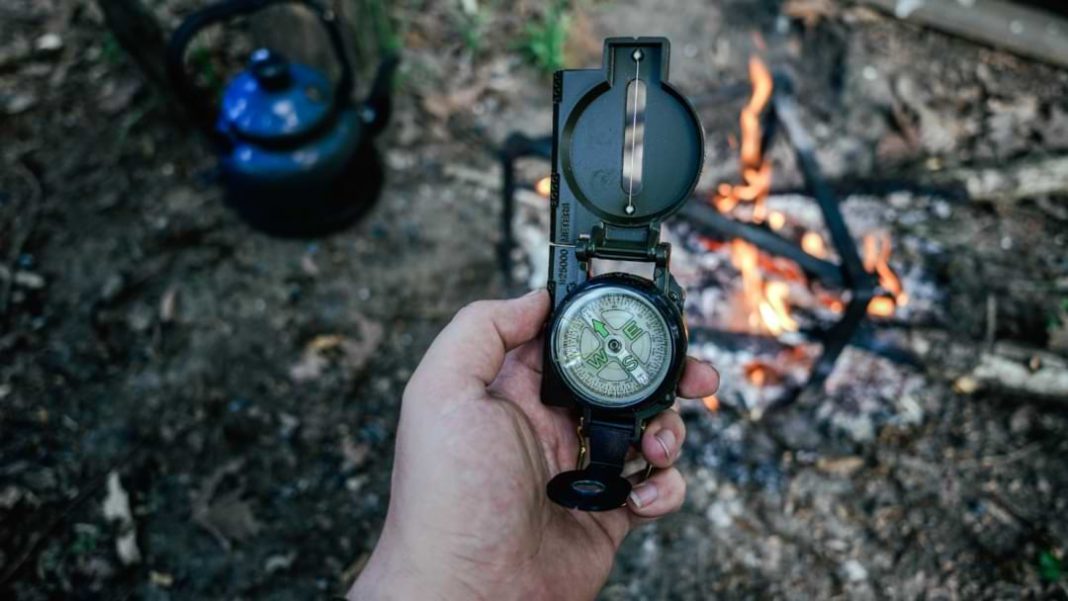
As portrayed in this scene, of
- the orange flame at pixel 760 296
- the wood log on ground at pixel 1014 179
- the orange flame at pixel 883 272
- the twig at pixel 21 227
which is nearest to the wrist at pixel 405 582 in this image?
the orange flame at pixel 760 296

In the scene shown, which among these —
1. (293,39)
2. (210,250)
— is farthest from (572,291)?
(293,39)

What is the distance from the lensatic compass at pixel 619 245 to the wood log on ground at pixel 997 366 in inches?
75.3

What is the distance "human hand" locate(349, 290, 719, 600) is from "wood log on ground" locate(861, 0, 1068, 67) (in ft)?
13.2

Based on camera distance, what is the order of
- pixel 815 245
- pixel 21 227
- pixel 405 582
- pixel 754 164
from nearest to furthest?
pixel 405 582 < pixel 815 245 < pixel 21 227 < pixel 754 164

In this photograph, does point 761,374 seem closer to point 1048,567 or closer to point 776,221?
point 776,221

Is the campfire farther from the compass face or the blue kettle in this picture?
the compass face

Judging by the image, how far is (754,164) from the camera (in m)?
3.90

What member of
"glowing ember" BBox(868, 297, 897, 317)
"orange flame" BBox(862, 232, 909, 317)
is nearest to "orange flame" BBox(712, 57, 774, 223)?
"orange flame" BBox(862, 232, 909, 317)

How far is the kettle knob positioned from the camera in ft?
9.82

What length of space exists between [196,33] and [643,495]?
2778 millimetres

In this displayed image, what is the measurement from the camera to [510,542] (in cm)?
179

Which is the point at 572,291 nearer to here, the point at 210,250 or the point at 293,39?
the point at 210,250

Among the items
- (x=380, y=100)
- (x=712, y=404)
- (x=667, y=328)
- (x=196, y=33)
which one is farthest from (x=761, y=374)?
(x=196, y=33)

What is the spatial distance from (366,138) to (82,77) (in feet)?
7.78
